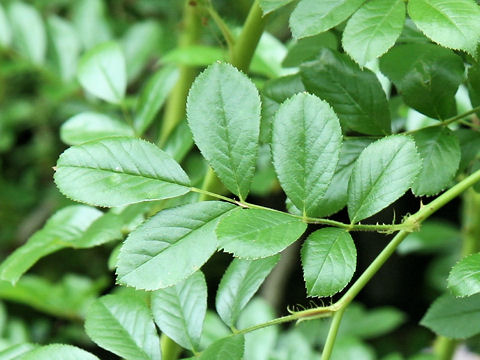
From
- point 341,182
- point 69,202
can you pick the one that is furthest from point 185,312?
point 69,202

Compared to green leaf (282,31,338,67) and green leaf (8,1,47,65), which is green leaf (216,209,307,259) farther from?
green leaf (8,1,47,65)

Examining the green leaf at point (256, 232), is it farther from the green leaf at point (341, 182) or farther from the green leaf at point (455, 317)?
the green leaf at point (455, 317)

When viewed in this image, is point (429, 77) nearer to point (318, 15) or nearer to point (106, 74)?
point (318, 15)

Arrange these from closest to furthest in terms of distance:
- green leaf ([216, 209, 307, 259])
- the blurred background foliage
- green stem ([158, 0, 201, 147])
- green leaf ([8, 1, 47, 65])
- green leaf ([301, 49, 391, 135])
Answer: green leaf ([216, 209, 307, 259]) → green leaf ([301, 49, 391, 135]) → green stem ([158, 0, 201, 147]) → the blurred background foliage → green leaf ([8, 1, 47, 65])

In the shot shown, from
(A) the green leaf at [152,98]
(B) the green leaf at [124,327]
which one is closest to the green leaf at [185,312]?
(B) the green leaf at [124,327]

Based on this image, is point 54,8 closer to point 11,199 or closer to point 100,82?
point 11,199

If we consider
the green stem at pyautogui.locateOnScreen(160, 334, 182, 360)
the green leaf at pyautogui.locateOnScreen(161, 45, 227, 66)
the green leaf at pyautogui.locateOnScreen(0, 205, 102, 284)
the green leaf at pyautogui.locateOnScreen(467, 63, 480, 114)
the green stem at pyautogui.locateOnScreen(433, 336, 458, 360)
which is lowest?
the green stem at pyautogui.locateOnScreen(433, 336, 458, 360)

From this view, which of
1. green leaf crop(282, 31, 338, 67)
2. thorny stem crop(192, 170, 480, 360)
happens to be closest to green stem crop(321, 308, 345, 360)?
thorny stem crop(192, 170, 480, 360)
